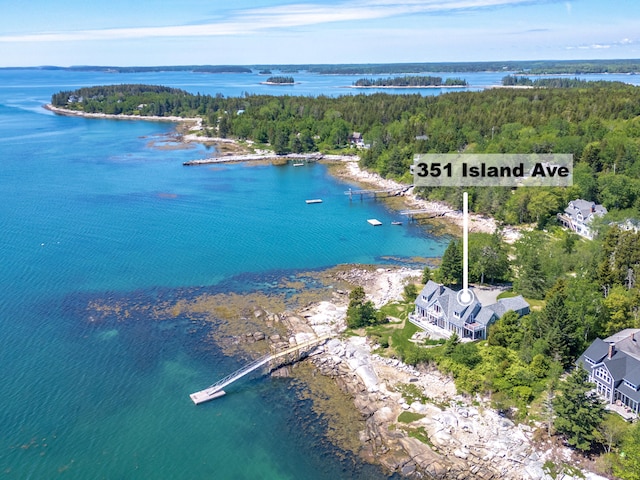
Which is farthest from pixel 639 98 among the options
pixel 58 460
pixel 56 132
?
pixel 56 132

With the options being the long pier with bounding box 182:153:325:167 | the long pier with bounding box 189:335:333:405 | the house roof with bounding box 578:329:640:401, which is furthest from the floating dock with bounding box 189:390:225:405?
the long pier with bounding box 182:153:325:167

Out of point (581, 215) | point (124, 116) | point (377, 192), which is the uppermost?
point (124, 116)

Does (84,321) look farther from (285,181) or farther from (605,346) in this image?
(285,181)

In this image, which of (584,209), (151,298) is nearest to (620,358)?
(584,209)

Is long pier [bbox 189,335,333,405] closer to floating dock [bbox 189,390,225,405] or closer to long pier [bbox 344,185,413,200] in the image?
floating dock [bbox 189,390,225,405]

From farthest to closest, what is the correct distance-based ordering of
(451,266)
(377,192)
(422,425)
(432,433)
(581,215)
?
(377,192)
(581,215)
(451,266)
(422,425)
(432,433)

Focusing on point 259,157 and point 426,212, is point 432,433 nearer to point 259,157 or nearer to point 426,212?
point 426,212
